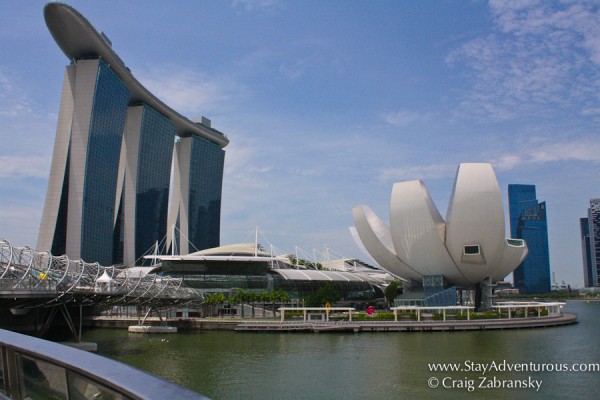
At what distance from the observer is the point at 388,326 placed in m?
46.4

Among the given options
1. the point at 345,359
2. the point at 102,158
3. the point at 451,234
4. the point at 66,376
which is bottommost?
the point at 345,359

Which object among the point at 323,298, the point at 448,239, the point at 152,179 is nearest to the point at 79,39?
the point at 152,179

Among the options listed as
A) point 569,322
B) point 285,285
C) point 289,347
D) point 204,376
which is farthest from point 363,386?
point 285,285

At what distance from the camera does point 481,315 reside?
165 feet

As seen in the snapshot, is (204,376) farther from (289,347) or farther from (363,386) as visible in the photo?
(289,347)

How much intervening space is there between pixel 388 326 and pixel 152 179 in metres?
66.5

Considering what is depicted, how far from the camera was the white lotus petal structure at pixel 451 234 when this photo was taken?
54031mm

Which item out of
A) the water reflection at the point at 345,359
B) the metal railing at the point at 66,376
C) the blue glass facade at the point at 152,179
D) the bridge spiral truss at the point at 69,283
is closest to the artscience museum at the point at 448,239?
the water reflection at the point at 345,359

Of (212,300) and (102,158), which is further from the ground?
(102,158)

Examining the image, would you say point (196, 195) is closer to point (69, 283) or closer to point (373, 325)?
point (373, 325)

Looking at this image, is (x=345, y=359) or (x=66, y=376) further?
(x=345, y=359)

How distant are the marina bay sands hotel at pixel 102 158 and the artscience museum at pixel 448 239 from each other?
38.1m

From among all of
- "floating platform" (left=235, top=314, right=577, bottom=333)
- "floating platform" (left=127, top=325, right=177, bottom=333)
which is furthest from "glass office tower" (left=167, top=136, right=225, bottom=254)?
"floating platform" (left=235, top=314, right=577, bottom=333)

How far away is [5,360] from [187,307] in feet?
192
